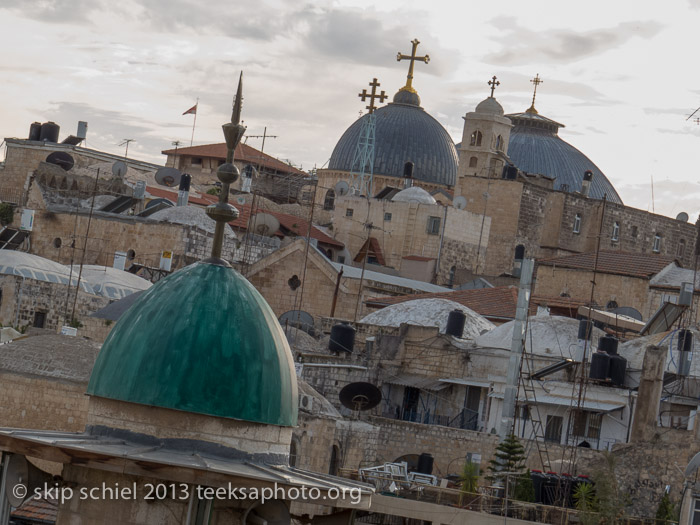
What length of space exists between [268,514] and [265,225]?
132 feet

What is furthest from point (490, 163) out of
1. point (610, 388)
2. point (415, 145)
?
point (610, 388)

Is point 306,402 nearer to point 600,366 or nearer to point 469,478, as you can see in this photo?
point 469,478

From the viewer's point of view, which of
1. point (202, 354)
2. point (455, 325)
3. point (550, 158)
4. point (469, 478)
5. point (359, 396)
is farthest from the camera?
point (550, 158)

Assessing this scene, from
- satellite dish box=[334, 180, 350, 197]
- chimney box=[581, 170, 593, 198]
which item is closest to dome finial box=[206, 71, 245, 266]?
satellite dish box=[334, 180, 350, 197]

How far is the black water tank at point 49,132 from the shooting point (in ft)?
195

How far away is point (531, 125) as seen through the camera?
70.6 metres

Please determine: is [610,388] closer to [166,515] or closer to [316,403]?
[316,403]

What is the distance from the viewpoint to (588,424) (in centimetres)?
2988

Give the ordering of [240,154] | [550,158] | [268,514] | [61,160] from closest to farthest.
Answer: [268,514], [61,160], [550,158], [240,154]

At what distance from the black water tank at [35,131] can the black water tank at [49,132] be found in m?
0.14

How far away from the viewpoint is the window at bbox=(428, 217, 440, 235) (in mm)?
51797

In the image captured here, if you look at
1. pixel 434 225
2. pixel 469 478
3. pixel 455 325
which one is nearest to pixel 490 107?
pixel 434 225

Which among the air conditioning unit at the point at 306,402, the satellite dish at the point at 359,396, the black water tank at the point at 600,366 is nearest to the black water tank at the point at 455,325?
the black water tank at the point at 600,366

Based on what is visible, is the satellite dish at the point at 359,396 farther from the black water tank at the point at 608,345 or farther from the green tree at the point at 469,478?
the black water tank at the point at 608,345
